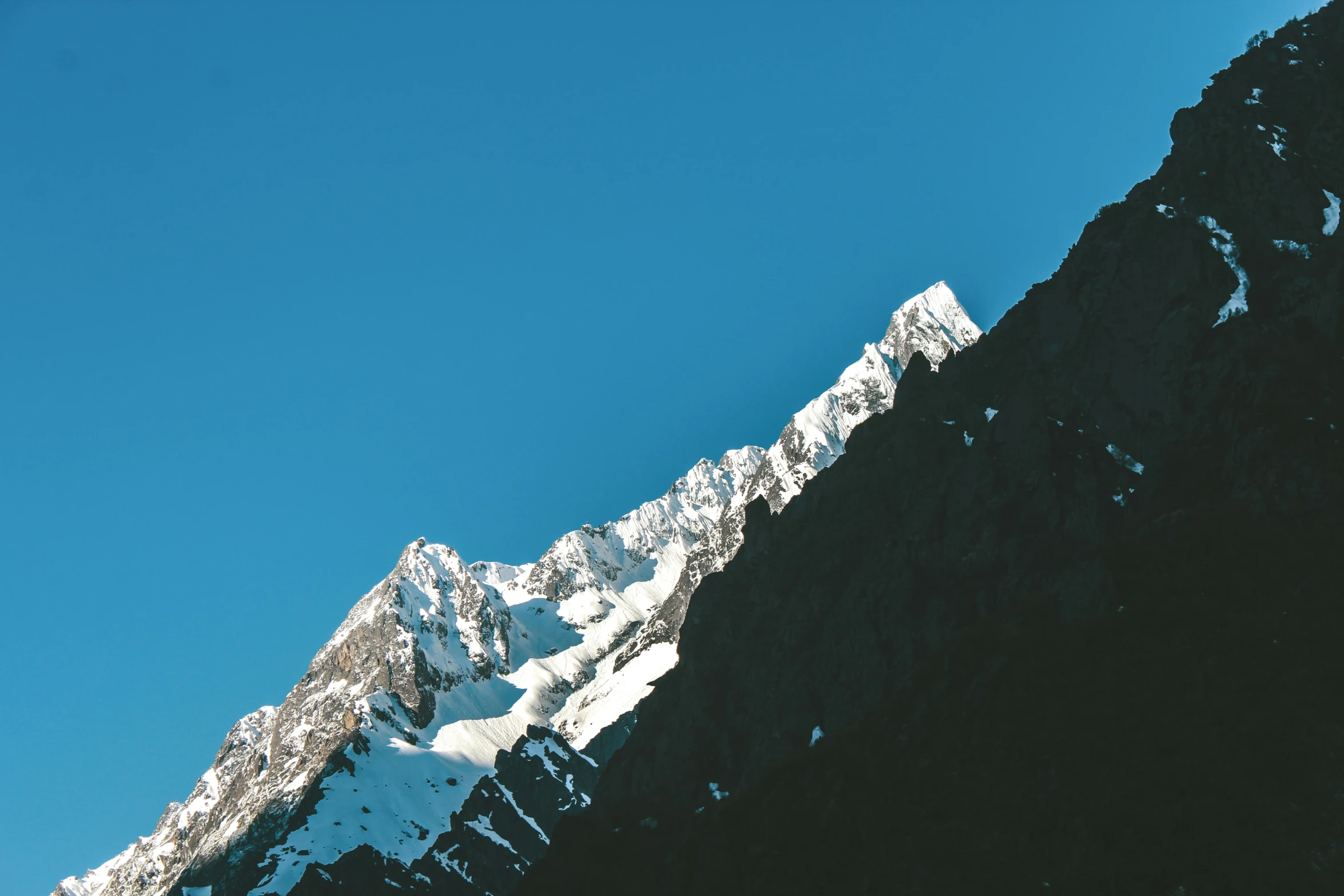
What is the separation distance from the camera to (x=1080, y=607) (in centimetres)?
7819

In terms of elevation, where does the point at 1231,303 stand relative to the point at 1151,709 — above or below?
above

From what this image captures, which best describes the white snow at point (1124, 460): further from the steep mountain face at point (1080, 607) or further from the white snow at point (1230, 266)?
the white snow at point (1230, 266)

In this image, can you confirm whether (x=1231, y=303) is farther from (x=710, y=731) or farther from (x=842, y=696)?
(x=710, y=731)

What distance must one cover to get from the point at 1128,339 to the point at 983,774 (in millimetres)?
44279

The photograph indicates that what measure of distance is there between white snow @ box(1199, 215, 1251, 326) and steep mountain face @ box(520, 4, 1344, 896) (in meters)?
0.23

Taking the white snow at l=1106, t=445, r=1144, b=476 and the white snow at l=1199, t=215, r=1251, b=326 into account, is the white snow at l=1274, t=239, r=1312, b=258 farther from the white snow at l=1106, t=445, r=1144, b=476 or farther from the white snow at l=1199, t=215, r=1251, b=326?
the white snow at l=1106, t=445, r=1144, b=476

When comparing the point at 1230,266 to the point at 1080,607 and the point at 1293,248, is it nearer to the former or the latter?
the point at 1293,248

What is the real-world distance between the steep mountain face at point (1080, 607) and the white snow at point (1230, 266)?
0.76 ft

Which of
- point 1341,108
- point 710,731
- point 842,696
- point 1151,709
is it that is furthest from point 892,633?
point 1341,108

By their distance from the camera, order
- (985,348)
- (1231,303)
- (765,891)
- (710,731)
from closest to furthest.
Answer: (765,891) → (1231,303) → (710,731) → (985,348)

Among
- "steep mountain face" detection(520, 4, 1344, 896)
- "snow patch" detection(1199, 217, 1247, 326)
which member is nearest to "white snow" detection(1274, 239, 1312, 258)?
"steep mountain face" detection(520, 4, 1344, 896)

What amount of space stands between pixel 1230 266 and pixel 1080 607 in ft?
116

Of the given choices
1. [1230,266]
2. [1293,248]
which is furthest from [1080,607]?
[1293,248]

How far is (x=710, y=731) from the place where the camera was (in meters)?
107
